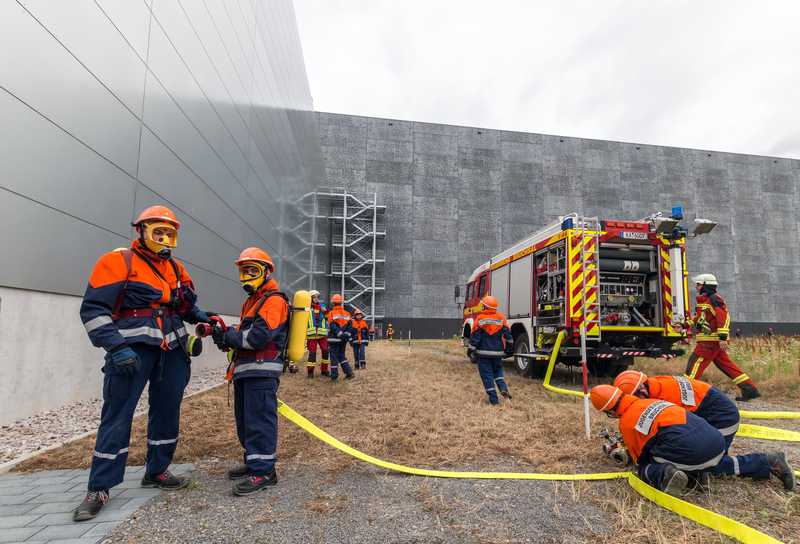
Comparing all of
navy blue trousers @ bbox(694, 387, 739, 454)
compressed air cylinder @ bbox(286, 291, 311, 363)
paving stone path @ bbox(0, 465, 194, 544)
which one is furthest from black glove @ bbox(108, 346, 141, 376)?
navy blue trousers @ bbox(694, 387, 739, 454)

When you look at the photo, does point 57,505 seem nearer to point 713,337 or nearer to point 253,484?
point 253,484

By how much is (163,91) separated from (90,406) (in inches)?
193

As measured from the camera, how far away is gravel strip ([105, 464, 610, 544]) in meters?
2.31

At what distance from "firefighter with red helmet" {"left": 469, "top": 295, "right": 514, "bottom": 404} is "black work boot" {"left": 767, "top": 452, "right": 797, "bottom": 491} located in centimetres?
311

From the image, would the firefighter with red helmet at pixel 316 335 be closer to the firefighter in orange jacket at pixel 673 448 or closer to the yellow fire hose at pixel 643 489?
the yellow fire hose at pixel 643 489

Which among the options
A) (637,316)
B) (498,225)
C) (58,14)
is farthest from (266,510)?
(498,225)

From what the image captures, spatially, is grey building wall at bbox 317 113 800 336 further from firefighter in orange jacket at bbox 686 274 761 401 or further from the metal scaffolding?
firefighter in orange jacket at bbox 686 274 761 401

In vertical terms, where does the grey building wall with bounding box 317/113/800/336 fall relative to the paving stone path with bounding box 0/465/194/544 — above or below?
above

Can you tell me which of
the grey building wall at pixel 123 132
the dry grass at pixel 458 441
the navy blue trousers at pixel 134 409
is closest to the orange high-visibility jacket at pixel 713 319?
the dry grass at pixel 458 441

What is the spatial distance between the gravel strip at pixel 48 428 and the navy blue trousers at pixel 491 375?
4.36 m

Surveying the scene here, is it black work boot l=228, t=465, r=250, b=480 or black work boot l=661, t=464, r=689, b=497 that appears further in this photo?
black work boot l=228, t=465, r=250, b=480

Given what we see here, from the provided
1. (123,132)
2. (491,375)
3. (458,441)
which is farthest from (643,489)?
(123,132)

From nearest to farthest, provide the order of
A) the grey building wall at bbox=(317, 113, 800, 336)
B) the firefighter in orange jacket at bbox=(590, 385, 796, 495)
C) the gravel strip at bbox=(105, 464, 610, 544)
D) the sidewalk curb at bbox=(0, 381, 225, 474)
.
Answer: the gravel strip at bbox=(105, 464, 610, 544) < the firefighter in orange jacket at bbox=(590, 385, 796, 495) < the sidewalk curb at bbox=(0, 381, 225, 474) < the grey building wall at bbox=(317, 113, 800, 336)

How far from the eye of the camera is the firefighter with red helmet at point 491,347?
19.2 feet
